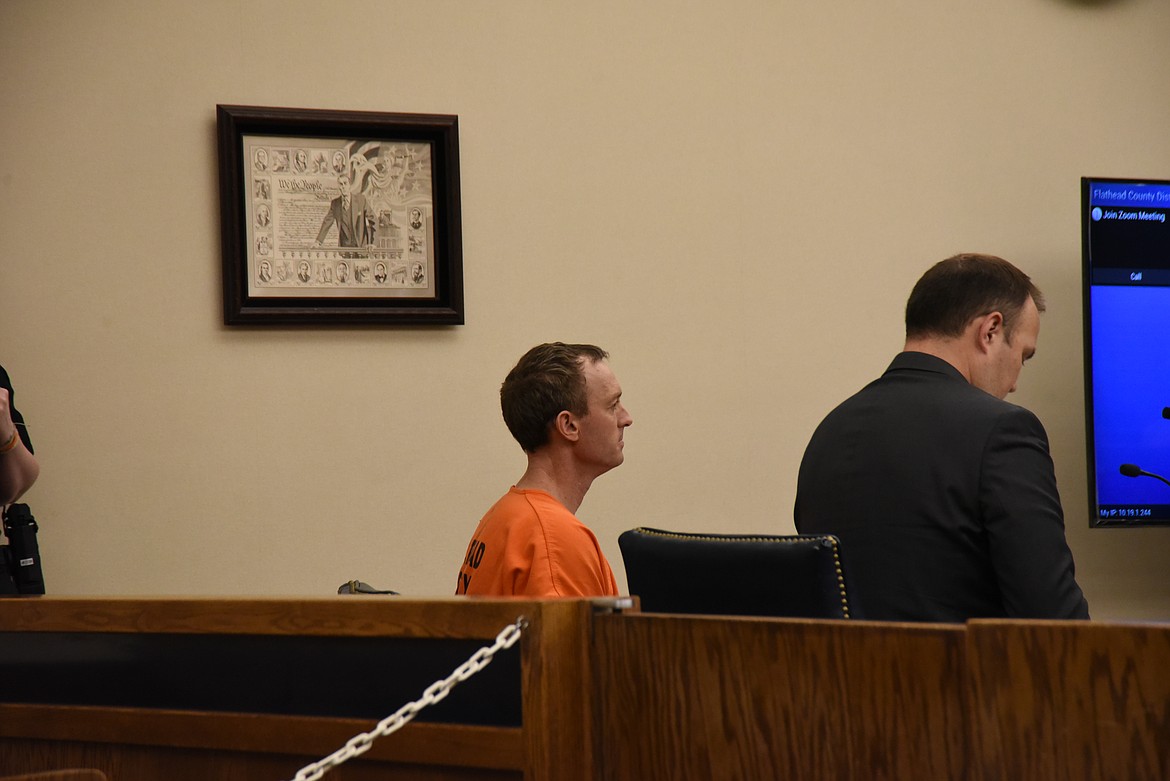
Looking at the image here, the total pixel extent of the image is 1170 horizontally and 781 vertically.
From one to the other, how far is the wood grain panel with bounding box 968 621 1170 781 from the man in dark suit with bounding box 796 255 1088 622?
83 cm

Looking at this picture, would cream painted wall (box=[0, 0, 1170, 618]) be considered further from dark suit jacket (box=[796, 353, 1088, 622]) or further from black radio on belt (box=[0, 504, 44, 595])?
dark suit jacket (box=[796, 353, 1088, 622])

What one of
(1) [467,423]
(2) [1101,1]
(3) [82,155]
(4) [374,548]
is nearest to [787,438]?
(1) [467,423]

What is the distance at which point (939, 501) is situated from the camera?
6.23ft

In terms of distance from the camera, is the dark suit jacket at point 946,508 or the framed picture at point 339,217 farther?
the framed picture at point 339,217

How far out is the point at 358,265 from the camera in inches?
115

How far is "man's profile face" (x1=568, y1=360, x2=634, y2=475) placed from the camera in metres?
2.21

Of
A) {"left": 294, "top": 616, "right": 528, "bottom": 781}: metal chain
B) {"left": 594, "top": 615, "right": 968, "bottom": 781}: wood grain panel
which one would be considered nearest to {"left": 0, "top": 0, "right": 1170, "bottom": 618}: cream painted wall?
{"left": 294, "top": 616, "right": 528, "bottom": 781}: metal chain

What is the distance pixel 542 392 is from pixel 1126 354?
5.92 ft

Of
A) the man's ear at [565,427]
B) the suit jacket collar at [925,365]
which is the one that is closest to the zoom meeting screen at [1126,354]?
the suit jacket collar at [925,365]

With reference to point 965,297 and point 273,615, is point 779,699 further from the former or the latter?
point 965,297

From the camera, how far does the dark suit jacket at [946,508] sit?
1.82m

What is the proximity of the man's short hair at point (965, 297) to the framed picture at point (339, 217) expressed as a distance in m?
1.21

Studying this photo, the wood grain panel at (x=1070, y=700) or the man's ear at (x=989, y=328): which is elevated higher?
the man's ear at (x=989, y=328)

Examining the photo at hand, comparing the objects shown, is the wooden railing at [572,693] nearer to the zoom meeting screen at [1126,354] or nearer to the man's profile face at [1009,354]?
the man's profile face at [1009,354]
